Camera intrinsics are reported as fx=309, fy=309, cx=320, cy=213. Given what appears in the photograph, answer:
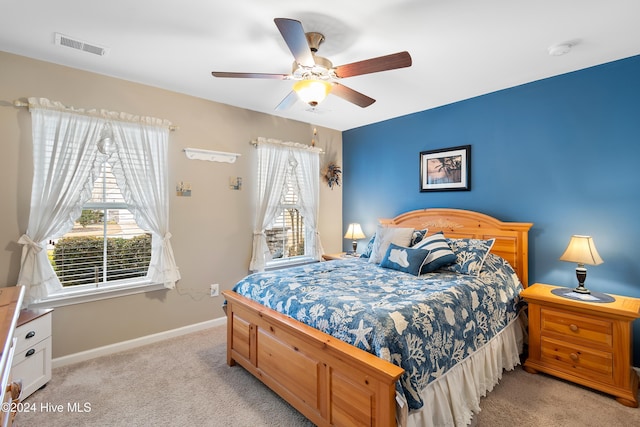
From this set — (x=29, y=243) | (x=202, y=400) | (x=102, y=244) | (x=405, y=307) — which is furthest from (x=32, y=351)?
(x=405, y=307)

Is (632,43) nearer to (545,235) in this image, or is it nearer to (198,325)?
(545,235)

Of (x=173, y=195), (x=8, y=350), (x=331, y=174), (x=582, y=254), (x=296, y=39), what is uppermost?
(x=296, y=39)

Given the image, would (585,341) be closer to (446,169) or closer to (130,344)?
(446,169)

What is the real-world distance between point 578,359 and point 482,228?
1363 millimetres

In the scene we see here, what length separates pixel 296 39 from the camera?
5.81 feet

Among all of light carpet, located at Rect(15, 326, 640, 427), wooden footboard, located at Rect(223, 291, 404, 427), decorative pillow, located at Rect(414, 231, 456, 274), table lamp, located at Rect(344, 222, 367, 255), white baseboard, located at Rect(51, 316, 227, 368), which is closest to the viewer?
wooden footboard, located at Rect(223, 291, 404, 427)

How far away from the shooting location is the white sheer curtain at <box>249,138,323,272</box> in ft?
12.8

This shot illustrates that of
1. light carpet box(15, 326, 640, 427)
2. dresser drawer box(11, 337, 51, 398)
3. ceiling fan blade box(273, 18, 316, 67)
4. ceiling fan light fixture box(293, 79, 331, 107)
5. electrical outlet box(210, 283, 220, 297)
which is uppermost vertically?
ceiling fan blade box(273, 18, 316, 67)

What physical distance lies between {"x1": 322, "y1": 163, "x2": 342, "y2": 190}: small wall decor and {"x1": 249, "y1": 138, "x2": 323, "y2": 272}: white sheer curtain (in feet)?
0.68

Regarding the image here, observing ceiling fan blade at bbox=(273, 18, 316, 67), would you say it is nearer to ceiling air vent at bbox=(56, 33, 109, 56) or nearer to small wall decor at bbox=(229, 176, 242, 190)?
ceiling air vent at bbox=(56, 33, 109, 56)

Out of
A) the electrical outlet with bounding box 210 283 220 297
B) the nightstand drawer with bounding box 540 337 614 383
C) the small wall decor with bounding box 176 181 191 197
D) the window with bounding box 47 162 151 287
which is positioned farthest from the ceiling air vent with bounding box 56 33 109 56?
the nightstand drawer with bounding box 540 337 614 383

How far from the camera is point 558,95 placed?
114 inches

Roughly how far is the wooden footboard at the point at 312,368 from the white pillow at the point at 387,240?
4.69ft

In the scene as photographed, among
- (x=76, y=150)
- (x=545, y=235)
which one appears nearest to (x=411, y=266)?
(x=545, y=235)
